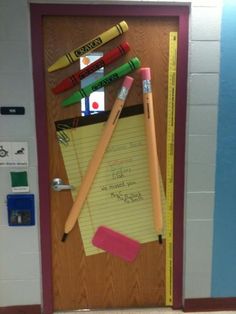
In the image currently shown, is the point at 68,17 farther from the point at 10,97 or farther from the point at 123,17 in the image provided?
the point at 10,97

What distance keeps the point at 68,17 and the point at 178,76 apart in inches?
29.7

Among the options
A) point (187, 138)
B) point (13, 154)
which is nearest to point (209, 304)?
point (187, 138)

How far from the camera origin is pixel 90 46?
207cm

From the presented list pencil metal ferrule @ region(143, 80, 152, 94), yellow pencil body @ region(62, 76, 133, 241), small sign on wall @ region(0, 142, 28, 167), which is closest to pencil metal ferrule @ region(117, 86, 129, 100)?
yellow pencil body @ region(62, 76, 133, 241)

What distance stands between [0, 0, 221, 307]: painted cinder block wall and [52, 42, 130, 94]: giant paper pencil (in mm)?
197

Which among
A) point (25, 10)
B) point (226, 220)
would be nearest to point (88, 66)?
point (25, 10)

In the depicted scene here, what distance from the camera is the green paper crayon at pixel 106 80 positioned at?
82.5 inches

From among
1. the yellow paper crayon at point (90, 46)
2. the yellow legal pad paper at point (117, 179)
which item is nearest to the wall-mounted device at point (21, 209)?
the yellow legal pad paper at point (117, 179)

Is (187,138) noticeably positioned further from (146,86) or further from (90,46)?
(90,46)

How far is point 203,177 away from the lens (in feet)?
7.23

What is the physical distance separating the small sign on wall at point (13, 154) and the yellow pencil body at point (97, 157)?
1.29 feet

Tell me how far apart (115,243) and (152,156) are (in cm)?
63

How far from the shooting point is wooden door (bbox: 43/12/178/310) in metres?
2.08

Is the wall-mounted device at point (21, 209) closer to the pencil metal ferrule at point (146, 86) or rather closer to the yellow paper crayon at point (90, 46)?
the yellow paper crayon at point (90, 46)
